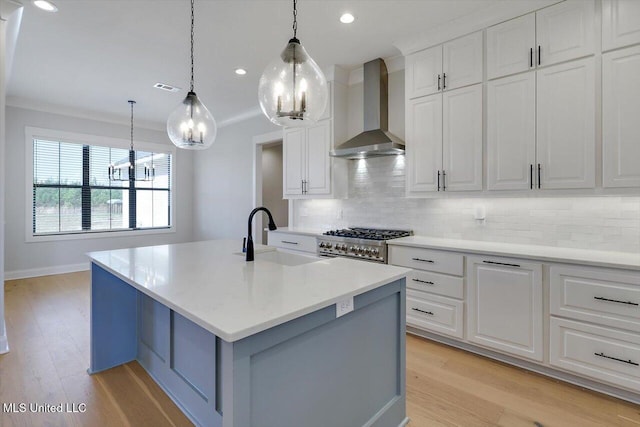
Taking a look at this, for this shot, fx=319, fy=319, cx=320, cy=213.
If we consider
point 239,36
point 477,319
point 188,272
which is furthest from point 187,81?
point 477,319

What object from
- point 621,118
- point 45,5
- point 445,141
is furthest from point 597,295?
point 45,5

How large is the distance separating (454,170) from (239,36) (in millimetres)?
2421

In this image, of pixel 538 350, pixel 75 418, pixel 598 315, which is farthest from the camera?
pixel 538 350

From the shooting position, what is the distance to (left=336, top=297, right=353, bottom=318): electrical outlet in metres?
1.42

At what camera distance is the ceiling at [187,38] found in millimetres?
2641

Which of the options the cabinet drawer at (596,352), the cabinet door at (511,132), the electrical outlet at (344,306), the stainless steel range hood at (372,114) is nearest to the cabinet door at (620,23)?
the cabinet door at (511,132)

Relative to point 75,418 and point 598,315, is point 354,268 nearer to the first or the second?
point 598,315

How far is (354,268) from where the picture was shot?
72.1 inches

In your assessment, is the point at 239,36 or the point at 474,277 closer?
the point at 474,277

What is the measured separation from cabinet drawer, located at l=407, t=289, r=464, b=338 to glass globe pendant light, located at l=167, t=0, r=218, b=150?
90.6 inches

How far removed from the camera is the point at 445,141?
9.95 ft

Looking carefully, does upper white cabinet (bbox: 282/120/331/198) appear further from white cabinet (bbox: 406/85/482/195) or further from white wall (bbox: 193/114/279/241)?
white cabinet (bbox: 406/85/482/195)

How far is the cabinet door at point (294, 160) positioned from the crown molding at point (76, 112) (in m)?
3.53

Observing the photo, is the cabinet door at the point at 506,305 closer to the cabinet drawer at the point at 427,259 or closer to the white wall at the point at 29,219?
the cabinet drawer at the point at 427,259
